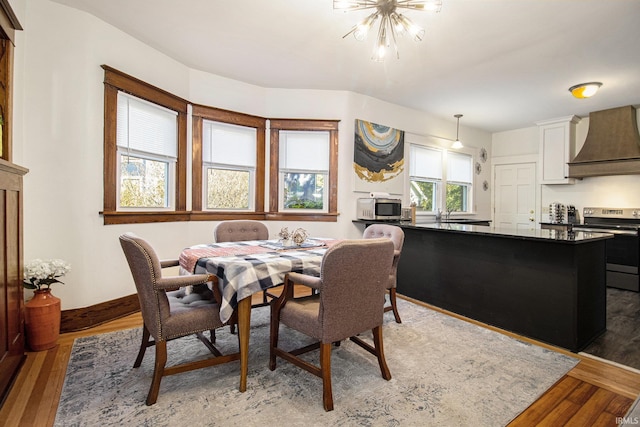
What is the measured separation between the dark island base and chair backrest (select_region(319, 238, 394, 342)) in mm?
1612

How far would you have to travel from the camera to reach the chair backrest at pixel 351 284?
1.68m

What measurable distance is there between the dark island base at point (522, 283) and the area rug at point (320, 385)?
26cm

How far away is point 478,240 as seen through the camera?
3.15 metres

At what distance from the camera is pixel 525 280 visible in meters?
2.77

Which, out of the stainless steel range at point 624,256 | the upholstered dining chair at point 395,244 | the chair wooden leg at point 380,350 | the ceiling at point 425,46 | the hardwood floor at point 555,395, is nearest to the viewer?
the hardwood floor at point 555,395

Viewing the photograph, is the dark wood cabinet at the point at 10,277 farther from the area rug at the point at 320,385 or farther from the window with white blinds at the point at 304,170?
the window with white blinds at the point at 304,170

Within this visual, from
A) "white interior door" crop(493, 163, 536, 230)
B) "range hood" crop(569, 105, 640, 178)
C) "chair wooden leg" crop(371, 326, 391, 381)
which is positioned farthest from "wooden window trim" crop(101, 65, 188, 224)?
A: "range hood" crop(569, 105, 640, 178)

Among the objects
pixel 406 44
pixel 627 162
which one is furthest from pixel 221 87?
pixel 627 162

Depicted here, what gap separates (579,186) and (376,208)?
409cm

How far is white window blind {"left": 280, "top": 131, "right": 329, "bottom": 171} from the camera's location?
14.9 feet

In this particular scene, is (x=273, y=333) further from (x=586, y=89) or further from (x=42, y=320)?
(x=586, y=89)

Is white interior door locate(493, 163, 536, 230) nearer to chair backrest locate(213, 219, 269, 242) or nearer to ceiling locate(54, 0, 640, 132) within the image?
ceiling locate(54, 0, 640, 132)

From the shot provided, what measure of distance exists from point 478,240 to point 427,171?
2.83 meters

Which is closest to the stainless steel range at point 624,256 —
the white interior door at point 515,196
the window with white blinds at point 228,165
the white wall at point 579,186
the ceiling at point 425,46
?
the white wall at point 579,186
